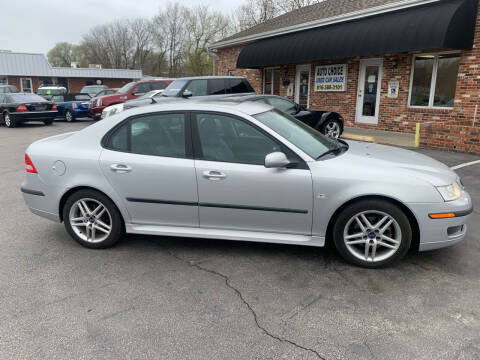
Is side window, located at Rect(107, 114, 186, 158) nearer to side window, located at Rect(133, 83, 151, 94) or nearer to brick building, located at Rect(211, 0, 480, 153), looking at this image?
brick building, located at Rect(211, 0, 480, 153)

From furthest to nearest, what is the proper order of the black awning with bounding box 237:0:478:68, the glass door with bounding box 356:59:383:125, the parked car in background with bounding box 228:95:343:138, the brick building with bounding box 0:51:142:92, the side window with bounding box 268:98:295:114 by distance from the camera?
the brick building with bounding box 0:51:142:92 < the glass door with bounding box 356:59:383:125 < the black awning with bounding box 237:0:478:68 < the parked car in background with bounding box 228:95:343:138 < the side window with bounding box 268:98:295:114

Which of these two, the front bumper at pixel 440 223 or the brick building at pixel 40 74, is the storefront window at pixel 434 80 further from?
the brick building at pixel 40 74

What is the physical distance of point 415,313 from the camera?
9.72 feet

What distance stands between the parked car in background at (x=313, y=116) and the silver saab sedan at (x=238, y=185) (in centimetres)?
562

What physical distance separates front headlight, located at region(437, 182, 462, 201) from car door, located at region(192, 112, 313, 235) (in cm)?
116

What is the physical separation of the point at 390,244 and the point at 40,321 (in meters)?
2.99

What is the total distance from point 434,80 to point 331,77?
159 inches

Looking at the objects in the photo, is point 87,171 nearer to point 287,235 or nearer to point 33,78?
point 287,235

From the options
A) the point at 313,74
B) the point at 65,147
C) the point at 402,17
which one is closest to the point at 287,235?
the point at 65,147

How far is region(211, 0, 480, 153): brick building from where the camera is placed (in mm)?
10336

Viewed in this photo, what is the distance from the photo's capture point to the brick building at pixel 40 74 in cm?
3647

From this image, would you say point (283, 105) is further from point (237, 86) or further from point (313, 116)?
point (237, 86)

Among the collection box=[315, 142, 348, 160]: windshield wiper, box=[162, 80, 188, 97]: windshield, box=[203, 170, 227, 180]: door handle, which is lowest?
box=[203, 170, 227, 180]: door handle

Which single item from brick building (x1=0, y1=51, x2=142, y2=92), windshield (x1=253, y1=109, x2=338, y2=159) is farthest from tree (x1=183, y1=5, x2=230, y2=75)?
windshield (x1=253, y1=109, x2=338, y2=159)
